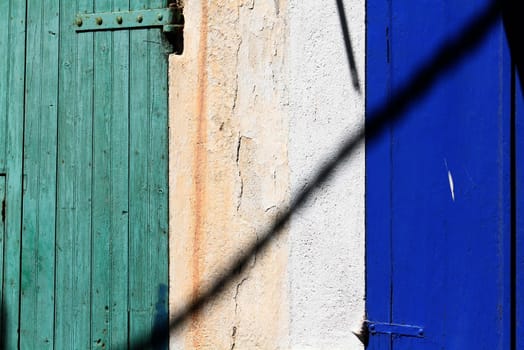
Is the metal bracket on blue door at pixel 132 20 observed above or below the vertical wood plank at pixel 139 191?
above

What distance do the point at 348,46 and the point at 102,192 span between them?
119 centimetres

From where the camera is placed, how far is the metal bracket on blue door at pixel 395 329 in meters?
3.02

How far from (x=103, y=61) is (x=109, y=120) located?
9.9 inches


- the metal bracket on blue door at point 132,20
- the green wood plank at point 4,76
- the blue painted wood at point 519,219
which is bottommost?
the blue painted wood at point 519,219

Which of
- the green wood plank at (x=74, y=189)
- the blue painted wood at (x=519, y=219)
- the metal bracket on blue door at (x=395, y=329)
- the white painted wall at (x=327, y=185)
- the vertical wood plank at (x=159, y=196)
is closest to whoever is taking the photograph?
the blue painted wood at (x=519, y=219)

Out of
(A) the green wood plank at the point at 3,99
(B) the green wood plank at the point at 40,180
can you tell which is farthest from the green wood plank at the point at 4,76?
(B) the green wood plank at the point at 40,180

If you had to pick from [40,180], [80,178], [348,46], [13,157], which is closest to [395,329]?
[348,46]

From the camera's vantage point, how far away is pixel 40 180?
3.61m

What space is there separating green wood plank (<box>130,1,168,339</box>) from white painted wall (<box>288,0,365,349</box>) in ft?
1.79

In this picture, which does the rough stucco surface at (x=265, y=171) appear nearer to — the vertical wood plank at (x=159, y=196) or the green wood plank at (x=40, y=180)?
the vertical wood plank at (x=159, y=196)

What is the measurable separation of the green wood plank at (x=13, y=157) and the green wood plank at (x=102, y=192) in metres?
0.36

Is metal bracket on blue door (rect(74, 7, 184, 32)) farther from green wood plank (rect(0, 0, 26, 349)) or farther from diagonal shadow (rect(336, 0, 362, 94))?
diagonal shadow (rect(336, 0, 362, 94))

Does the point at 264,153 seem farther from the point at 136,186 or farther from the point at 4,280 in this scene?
the point at 4,280

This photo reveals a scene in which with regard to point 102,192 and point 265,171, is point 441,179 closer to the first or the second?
point 265,171
